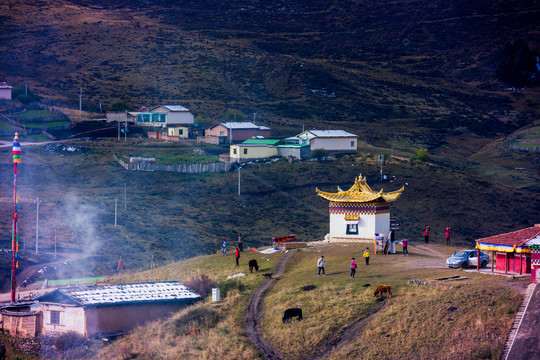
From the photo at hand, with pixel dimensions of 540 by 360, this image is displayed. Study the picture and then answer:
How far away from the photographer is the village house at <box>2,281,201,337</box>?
4322cm

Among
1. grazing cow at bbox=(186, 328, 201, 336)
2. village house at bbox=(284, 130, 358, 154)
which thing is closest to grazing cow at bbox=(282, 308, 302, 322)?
grazing cow at bbox=(186, 328, 201, 336)

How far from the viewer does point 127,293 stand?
46406mm

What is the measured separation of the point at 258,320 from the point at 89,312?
27.2ft

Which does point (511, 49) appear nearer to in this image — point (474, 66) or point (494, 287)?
point (474, 66)

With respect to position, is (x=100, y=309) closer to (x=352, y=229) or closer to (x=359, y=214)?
(x=352, y=229)

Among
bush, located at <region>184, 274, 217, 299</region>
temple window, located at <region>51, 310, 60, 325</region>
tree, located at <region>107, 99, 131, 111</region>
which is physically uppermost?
tree, located at <region>107, 99, 131, 111</region>

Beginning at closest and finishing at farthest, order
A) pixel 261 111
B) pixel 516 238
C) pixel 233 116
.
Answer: pixel 516 238 → pixel 233 116 → pixel 261 111

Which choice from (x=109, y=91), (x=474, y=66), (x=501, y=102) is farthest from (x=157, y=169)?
(x=474, y=66)

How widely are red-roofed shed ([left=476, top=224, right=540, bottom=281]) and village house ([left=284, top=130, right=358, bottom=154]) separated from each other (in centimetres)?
6191

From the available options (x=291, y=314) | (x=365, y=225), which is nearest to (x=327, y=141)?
(x=365, y=225)

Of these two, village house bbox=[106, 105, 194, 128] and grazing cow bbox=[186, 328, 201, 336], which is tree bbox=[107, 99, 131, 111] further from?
grazing cow bbox=[186, 328, 201, 336]

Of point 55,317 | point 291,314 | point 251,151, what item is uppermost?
point 251,151

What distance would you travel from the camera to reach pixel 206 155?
102500 millimetres

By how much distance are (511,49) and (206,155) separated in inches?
4012
